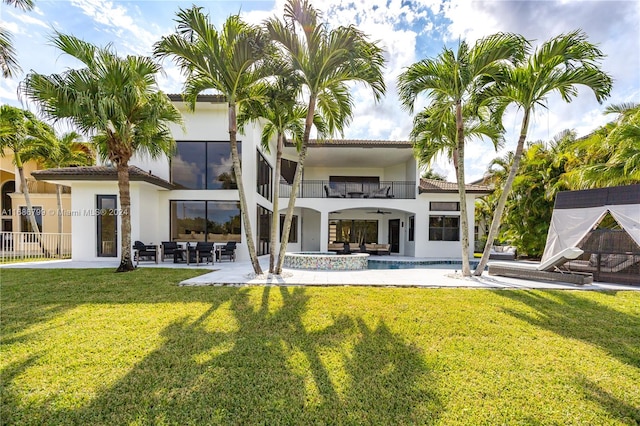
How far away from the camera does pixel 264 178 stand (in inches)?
691

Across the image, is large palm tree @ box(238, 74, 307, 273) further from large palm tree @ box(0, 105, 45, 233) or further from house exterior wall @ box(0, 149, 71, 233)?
house exterior wall @ box(0, 149, 71, 233)

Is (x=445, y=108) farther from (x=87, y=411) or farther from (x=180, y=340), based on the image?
(x=87, y=411)

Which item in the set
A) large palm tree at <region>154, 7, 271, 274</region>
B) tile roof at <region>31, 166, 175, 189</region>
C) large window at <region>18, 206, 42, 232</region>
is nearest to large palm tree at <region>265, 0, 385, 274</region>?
large palm tree at <region>154, 7, 271, 274</region>

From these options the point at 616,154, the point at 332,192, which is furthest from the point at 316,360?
the point at 332,192

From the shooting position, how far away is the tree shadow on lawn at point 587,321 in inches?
174

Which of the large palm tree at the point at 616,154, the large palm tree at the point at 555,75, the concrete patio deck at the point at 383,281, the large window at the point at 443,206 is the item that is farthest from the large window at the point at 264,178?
the large palm tree at the point at 616,154

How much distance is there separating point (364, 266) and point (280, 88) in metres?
7.80

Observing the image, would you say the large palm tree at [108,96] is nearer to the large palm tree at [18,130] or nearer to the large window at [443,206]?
the large palm tree at [18,130]

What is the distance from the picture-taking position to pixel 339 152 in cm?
1850

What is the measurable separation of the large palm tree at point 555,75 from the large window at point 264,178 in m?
11.6

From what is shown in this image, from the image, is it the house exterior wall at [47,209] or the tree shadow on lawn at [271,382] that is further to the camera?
the house exterior wall at [47,209]

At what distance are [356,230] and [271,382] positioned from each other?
1927cm

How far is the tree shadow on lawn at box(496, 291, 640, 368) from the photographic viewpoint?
443 centimetres

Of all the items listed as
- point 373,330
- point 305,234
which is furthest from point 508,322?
point 305,234
